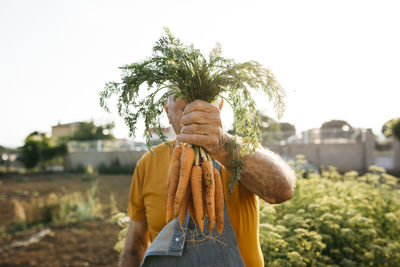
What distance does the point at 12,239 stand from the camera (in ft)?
19.4

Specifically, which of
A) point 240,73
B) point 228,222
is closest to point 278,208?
point 228,222

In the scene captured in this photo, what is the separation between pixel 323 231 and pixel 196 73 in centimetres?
276

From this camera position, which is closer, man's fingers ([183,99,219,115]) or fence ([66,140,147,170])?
man's fingers ([183,99,219,115])

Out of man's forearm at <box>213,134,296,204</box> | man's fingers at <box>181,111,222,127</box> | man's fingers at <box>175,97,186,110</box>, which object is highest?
man's fingers at <box>175,97,186,110</box>

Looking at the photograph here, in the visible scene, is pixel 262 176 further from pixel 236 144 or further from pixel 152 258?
pixel 152 258

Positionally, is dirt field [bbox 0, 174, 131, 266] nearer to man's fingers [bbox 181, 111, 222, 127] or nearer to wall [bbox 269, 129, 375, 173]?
man's fingers [bbox 181, 111, 222, 127]

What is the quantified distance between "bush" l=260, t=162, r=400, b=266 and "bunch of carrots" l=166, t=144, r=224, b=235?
2.70ft

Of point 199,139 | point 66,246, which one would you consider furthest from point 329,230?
point 66,246

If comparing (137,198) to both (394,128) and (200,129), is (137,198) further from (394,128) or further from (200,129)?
(394,128)

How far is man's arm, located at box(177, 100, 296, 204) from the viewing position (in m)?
1.36

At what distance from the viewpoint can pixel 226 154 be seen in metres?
1.49

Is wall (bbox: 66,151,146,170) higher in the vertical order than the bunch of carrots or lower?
lower

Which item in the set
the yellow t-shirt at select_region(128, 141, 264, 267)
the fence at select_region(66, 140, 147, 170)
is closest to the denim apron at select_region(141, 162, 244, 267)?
the yellow t-shirt at select_region(128, 141, 264, 267)

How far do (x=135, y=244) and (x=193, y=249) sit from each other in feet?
2.33
